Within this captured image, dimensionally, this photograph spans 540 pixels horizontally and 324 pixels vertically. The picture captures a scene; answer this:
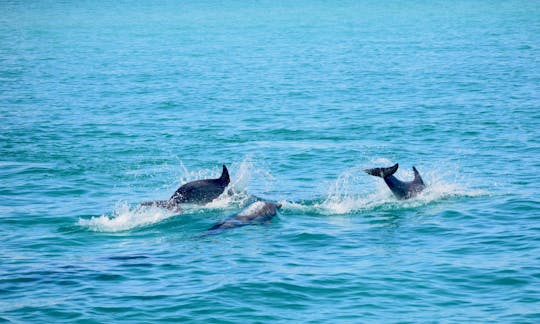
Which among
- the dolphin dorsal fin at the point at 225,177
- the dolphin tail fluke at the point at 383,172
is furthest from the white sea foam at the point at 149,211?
the dolphin tail fluke at the point at 383,172

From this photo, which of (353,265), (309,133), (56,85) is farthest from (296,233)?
(56,85)

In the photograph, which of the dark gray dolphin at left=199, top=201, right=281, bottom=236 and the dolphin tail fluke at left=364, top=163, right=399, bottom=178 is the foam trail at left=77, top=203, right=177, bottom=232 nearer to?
the dark gray dolphin at left=199, top=201, right=281, bottom=236

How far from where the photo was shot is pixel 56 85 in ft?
166

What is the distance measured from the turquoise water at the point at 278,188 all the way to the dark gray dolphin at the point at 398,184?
21 cm

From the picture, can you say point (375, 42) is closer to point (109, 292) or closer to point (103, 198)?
point (103, 198)

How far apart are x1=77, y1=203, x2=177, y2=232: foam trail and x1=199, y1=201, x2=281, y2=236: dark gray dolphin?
164 cm

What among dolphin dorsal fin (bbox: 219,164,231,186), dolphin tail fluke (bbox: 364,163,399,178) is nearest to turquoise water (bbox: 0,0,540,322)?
dolphin dorsal fin (bbox: 219,164,231,186)

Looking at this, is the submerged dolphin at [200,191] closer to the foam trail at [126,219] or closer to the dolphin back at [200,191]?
the dolphin back at [200,191]

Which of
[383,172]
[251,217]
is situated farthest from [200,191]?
[383,172]

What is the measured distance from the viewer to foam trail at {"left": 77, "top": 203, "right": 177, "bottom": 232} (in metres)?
21.8

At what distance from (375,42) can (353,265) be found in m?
59.6

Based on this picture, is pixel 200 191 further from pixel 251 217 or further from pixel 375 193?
pixel 375 193

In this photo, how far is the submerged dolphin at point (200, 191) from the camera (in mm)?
23141

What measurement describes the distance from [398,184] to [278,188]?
3686 millimetres
